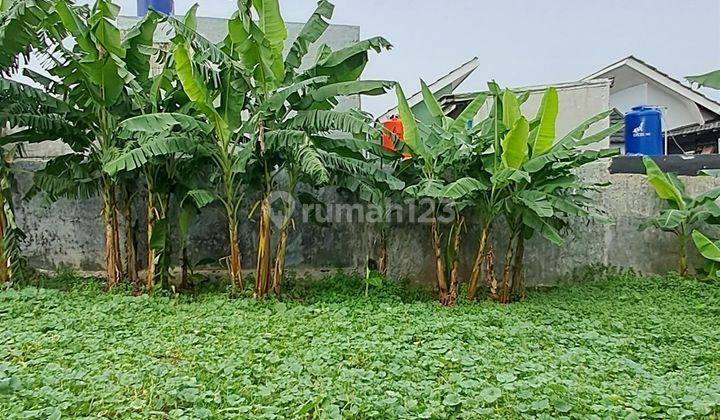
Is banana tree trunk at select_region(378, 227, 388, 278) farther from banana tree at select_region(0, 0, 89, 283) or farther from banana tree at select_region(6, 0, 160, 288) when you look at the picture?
banana tree at select_region(0, 0, 89, 283)

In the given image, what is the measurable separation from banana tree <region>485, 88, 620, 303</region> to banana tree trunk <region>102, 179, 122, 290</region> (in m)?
3.31

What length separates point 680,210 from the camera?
4566mm

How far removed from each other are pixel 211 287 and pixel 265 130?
5.61 ft

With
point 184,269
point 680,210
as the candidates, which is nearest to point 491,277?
point 680,210

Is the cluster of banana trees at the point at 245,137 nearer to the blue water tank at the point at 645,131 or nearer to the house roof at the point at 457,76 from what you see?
the blue water tank at the point at 645,131

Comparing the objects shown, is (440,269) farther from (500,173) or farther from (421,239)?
(500,173)

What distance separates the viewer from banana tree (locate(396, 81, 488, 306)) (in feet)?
13.1

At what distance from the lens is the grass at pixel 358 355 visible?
6.54 ft

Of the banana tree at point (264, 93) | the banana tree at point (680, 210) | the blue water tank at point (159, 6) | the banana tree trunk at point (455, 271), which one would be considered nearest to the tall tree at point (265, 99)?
the banana tree at point (264, 93)

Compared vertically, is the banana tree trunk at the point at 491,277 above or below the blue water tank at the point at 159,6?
below

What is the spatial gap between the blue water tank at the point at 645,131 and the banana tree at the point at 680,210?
1486mm

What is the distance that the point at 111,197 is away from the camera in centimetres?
440

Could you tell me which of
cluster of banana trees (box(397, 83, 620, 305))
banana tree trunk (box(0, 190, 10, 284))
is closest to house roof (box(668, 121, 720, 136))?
cluster of banana trees (box(397, 83, 620, 305))

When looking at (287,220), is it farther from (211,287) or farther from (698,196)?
(698,196)
